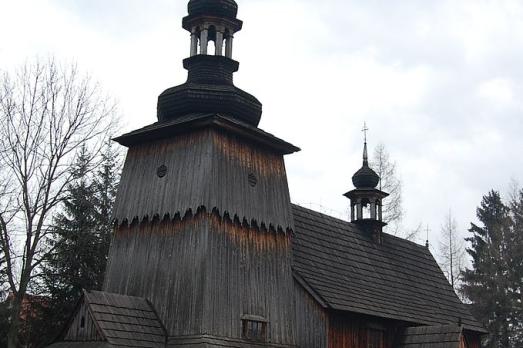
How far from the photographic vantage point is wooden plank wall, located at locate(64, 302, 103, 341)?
57.9ft

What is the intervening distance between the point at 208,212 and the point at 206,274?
5.22ft

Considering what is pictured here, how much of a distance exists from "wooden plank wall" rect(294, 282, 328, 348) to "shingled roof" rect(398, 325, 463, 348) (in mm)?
3997

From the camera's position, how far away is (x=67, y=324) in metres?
18.6

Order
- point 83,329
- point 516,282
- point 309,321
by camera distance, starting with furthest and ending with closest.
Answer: point 516,282 < point 309,321 < point 83,329

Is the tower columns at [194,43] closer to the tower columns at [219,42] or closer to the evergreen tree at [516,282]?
the tower columns at [219,42]

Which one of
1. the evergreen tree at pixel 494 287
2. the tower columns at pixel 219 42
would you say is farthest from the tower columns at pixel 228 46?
the evergreen tree at pixel 494 287

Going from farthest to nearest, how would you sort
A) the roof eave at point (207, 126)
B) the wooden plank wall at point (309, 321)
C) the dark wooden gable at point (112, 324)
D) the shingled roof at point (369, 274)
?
the shingled roof at point (369, 274) → the wooden plank wall at point (309, 321) → the roof eave at point (207, 126) → the dark wooden gable at point (112, 324)

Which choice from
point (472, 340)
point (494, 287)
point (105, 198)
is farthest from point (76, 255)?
point (494, 287)

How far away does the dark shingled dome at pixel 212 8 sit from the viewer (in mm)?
21859

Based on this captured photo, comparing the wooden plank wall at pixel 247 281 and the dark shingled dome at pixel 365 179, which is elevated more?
the dark shingled dome at pixel 365 179

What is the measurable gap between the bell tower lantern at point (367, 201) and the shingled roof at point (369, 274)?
0.64m

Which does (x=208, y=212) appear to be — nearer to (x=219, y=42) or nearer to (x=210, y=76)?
(x=210, y=76)

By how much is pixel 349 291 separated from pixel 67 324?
337 inches

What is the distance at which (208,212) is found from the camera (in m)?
18.9
